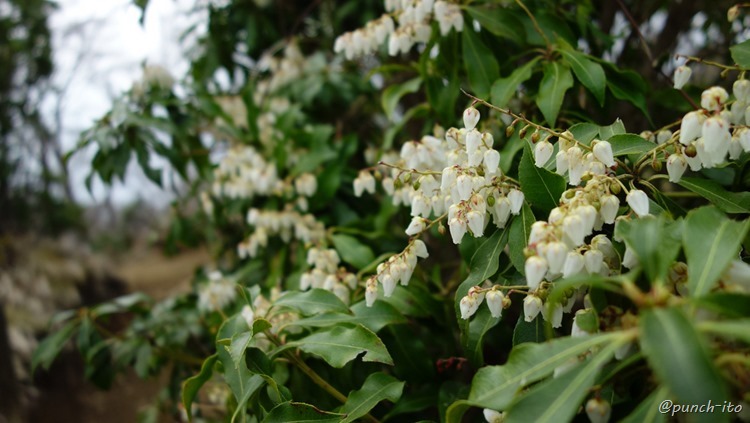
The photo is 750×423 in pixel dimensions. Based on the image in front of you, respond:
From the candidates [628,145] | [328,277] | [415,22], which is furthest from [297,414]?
[415,22]

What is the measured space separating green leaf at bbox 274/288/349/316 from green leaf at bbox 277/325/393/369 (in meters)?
0.06

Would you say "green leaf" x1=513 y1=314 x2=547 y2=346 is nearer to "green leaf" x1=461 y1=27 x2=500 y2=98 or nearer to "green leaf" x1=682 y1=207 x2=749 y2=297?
"green leaf" x1=682 y1=207 x2=749 y2=297

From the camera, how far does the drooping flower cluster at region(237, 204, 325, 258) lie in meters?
1.78

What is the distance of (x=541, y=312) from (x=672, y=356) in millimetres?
402

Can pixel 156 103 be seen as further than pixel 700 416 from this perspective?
Yes

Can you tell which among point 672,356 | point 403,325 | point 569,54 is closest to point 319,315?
point 403,325

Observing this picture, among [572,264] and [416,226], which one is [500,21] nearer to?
[416,226]

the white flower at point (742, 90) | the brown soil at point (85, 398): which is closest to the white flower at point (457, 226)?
the white flower at point (742, 90)

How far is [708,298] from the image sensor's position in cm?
67

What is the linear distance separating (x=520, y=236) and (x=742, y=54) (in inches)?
23.1

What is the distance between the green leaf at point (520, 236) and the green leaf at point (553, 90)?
0.96 ft

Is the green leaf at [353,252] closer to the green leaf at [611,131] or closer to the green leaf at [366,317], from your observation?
the green leaf at [366,317]

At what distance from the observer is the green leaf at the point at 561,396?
0.71m

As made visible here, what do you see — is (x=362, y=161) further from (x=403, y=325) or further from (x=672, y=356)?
(x=672, y=356)
